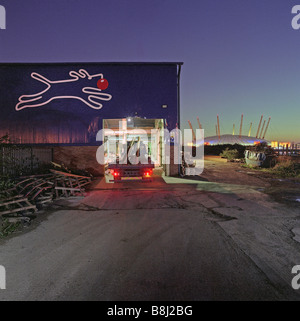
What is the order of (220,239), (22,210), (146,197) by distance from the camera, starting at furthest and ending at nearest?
1. (146,197)
2. (22,210)
3. (220,239)

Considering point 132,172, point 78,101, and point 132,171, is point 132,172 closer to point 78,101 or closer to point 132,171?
point 132,171

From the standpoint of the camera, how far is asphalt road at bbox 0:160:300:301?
9.35 ft

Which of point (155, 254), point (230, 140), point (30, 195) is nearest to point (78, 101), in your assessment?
point (30, 195)

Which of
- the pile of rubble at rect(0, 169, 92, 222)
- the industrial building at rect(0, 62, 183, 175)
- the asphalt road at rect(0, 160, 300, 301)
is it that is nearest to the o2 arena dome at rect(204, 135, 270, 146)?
the industrial building at rect(0, 62, 183, 175)

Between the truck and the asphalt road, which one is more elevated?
the truck

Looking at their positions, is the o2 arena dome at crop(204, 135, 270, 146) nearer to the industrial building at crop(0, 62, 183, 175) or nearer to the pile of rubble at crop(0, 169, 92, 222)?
the industrial building at crop(0, 62, 183, 175)

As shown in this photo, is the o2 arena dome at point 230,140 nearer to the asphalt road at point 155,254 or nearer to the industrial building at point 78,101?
the industrial building at point 78,101

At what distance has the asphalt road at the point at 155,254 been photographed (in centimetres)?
285

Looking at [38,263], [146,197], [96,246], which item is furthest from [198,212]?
[38,263]

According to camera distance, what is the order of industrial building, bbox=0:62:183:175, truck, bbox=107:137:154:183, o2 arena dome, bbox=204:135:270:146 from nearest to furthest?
truck, bbox=107:137:154:183 < industrial building, bbox=0:62:183:175 < o2 arena dome, bbox=204:135:270:146

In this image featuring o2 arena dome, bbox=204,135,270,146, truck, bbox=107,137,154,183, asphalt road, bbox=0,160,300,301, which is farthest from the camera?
o2 arena dome, bbox=204,135,270,146

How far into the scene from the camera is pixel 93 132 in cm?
1416
